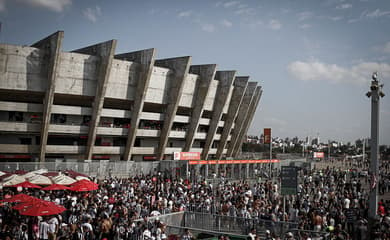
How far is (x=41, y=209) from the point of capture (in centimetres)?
1378

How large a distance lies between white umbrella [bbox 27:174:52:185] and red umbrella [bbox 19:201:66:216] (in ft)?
22.4

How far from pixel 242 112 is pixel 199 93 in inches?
531

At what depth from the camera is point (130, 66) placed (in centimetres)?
4375

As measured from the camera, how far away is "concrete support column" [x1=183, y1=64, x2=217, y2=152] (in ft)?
165

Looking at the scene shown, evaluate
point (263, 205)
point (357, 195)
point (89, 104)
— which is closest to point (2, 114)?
point (89, 104)

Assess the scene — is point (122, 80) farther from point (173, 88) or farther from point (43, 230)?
point (43, 230)

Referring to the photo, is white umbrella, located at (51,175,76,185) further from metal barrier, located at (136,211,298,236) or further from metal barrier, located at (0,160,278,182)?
metal barrier, located at (0,160,278,182)

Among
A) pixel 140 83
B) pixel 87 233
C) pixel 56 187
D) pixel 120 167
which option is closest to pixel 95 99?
pixel 140 83

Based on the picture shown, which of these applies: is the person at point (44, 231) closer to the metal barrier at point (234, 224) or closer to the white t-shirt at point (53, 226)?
the white t-shirt at point (53, 226)

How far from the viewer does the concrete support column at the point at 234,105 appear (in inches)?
2264

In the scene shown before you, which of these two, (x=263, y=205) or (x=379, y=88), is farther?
(x=263, y=205)

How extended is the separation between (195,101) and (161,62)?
7.85m

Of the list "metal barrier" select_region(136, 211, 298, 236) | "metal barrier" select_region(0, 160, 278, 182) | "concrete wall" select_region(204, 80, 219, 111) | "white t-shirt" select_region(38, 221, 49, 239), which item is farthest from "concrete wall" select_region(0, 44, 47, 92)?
"white t-shirt" select_region(38, 221, 49, 239)

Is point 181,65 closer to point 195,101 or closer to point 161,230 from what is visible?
point 195,101
